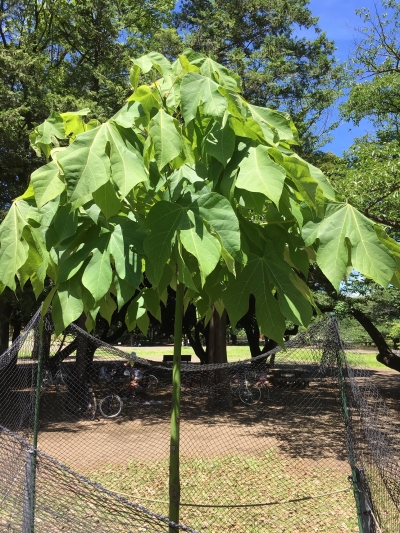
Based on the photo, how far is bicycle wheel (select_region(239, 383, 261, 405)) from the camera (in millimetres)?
6902

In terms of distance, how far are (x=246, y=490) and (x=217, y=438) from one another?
1.74 m

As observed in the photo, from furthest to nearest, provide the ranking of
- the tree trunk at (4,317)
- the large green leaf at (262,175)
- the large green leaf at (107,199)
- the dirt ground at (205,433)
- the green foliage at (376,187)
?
the tree trunk at (4,317), the dirt ground at (205,433), the green foliage at (376,187), the large green leaf at (107,199), the large green leaf at (262,175)

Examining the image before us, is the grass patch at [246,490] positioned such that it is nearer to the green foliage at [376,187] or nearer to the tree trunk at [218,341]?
the green foliage at [376,187]

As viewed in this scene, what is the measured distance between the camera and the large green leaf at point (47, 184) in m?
1.24

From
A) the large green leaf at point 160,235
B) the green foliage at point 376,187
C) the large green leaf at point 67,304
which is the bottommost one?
the large green leaf at point 67,304

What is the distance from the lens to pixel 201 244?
120 centimetres

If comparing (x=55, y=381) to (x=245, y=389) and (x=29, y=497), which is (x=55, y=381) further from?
(x=29, y=497)

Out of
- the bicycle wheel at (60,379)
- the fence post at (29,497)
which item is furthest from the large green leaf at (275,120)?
the bicycle wheel at (60,379)

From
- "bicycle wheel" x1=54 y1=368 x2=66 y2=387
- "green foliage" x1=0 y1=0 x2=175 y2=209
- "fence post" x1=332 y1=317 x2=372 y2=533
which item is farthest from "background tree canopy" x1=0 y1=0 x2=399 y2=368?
"fence post" x1=332 y1=317 x2=372 y2=533

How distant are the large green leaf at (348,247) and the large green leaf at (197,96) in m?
0.44

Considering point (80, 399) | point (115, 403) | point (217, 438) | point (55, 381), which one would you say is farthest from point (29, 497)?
point (55, 381)

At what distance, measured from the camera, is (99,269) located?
1340 millimetres

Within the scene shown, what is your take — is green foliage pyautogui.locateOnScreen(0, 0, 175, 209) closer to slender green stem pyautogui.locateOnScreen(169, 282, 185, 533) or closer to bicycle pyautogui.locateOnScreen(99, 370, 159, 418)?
bicycle pyautogui.locateOnScreen(99, 370, 159, 418)

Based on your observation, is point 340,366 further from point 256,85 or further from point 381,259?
point 256,85
